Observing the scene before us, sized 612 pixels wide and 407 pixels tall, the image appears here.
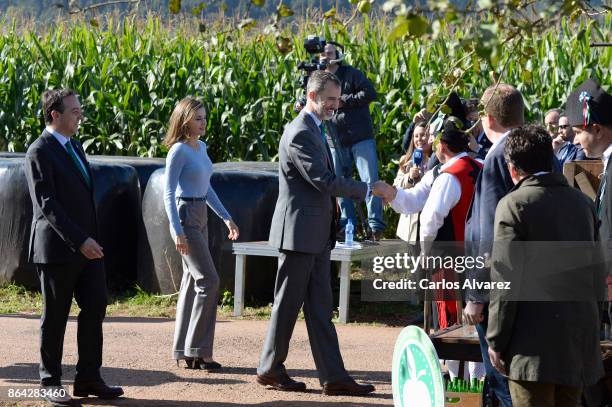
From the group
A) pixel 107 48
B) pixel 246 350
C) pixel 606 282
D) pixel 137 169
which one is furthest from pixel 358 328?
pixel 107 48

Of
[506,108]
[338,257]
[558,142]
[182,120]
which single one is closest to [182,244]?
[182,120]

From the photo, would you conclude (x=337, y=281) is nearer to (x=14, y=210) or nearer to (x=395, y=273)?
(x=14, y=210)

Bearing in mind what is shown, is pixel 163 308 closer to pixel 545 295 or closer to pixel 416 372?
pixel 416 372

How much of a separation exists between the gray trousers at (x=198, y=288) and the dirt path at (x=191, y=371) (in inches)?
7.2

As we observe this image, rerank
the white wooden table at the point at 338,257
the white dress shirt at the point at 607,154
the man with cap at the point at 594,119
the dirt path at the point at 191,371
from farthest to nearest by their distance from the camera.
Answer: the white wooden table at the point at 338,257 < the dirt path at the point at 191,371 < the man with cap at the point at 594,119 < the white dress shirt at the point at 607,154

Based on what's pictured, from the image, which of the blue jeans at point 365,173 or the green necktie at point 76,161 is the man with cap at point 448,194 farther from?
the blue jeans at point 365,173

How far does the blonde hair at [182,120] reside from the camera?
→ 25.3ft

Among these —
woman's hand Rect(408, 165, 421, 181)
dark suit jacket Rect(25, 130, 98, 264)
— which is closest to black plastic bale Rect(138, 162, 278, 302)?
woman's hand Rect(408, 165, 421, 181)

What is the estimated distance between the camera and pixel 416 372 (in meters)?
5.14

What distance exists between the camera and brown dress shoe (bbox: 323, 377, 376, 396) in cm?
707

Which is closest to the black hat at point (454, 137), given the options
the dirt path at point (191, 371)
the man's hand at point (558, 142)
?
the dirt path at point (191, 371)

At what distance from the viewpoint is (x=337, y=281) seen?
11750mm

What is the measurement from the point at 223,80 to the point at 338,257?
4.70m

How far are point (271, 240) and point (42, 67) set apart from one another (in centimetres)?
889
